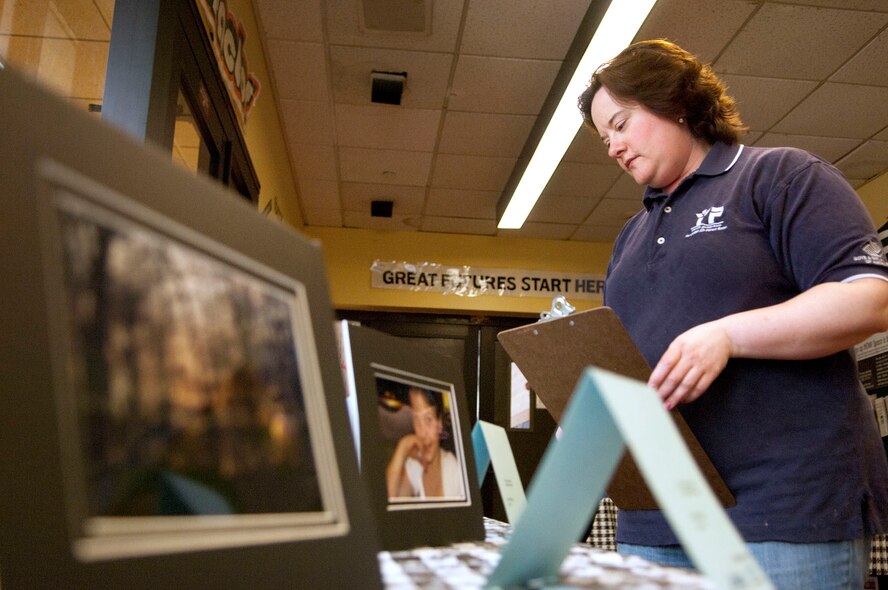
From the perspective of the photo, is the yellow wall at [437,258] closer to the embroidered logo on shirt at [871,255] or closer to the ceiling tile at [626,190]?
the ceiling tile at [626,190]

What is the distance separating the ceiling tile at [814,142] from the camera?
4.15m

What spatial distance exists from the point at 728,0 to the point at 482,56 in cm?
112

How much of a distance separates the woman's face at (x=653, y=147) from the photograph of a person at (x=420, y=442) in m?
0.66

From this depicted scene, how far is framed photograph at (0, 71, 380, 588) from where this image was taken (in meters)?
0.29

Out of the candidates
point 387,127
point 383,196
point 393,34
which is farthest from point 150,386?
point 383,196

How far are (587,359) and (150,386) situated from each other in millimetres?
655

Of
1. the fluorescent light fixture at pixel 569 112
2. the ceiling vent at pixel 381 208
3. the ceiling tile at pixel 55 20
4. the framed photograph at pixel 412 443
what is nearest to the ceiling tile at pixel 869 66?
the fluorescent light fixture at pixel 569 112

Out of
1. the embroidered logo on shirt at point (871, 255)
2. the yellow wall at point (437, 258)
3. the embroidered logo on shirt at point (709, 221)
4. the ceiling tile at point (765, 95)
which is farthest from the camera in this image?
the yellow wall at point (437, 258)

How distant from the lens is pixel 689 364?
794 mm

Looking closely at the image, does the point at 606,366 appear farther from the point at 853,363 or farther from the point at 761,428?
the point at 853,363

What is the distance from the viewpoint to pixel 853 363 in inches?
40.1

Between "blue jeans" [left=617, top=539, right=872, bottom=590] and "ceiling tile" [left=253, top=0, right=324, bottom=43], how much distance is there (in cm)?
291

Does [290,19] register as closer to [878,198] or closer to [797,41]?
[797,41]

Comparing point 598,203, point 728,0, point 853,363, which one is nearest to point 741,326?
point 853,363
